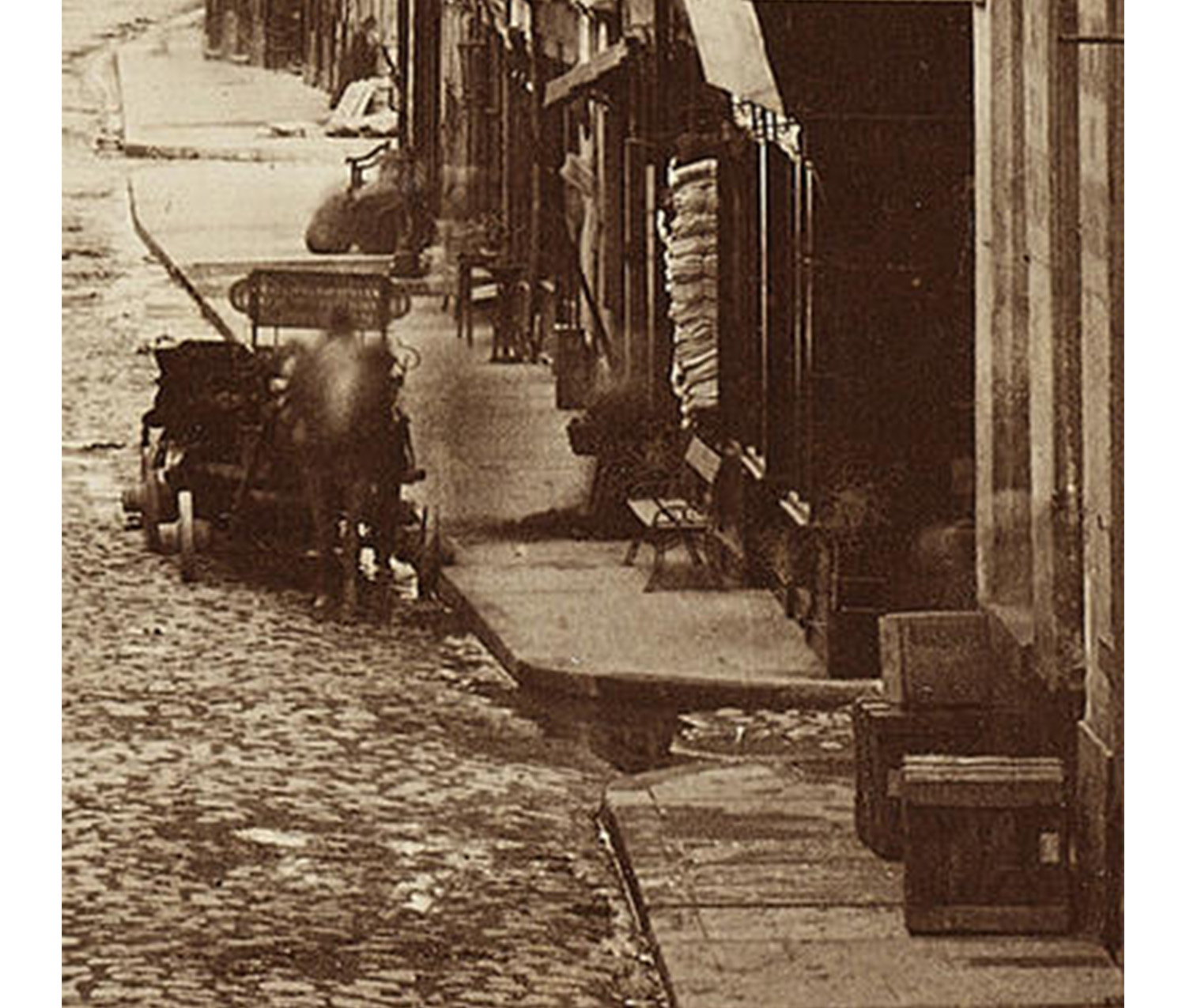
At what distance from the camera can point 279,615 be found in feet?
47.7

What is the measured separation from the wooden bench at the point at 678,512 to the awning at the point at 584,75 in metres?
1.23

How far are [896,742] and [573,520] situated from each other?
2210mm

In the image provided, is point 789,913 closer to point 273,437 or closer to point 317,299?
point 317,299

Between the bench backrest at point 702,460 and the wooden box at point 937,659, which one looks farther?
the bench backrest at point 702,460

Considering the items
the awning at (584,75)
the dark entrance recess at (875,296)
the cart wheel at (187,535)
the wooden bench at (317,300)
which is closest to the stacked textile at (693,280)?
the dark entrance recess at (875,296)

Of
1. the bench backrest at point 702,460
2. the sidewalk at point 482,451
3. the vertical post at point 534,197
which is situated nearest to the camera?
the sidewalk at point 482,451

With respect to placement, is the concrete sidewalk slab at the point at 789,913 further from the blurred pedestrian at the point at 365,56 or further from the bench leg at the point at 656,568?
the blurred pedestrian at the point at 365,56

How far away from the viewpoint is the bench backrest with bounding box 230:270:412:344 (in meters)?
14.3

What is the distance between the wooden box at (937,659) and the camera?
13906 millimetres

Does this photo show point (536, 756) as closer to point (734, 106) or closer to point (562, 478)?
point (562, 478)

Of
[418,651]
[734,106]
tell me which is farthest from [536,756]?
[734,106]

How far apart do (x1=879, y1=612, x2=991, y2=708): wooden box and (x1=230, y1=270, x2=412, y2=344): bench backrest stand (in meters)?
1.70

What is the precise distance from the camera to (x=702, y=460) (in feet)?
54.1

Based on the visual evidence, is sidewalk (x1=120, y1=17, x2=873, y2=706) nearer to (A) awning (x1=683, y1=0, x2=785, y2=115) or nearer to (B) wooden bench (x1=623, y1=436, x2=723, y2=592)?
(B) wooden bench (x1=623, y1=436, x2=723, y2=592)
